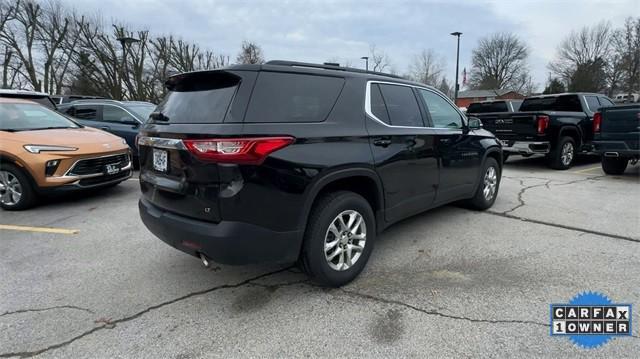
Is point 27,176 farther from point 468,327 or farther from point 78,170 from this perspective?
point 468,327

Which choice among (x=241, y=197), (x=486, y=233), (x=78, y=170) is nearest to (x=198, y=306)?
(x=241, y=197)

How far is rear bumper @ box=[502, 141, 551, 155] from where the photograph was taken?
8836 millimetres

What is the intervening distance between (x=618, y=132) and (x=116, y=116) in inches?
446

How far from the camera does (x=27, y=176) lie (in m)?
5.41

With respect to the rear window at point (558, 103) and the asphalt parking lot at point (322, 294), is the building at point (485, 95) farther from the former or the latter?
the asphalt parking lot at point (322, 294)

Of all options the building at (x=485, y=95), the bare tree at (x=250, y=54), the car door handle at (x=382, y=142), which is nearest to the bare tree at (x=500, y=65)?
the building at (x=485, y=95)

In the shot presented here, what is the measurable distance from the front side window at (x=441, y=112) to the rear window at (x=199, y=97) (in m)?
2.42

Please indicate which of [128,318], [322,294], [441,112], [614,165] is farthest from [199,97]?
[614,165]

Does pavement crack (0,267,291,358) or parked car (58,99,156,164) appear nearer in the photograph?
pavement crack (0,267,291,358)

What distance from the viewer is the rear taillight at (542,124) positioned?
8656mm

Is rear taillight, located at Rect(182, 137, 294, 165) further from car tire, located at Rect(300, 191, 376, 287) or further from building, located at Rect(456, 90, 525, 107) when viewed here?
building, located at Rect(456, 90, 525, 107)

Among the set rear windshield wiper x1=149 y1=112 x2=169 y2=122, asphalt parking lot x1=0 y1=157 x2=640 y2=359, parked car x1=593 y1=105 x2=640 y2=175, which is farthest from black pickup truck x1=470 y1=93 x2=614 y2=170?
rear windshield wiper x1=149 y1=112 x2=169 y2=122

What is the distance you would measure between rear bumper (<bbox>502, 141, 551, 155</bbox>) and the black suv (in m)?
6.36

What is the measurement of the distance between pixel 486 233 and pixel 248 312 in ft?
10.1
